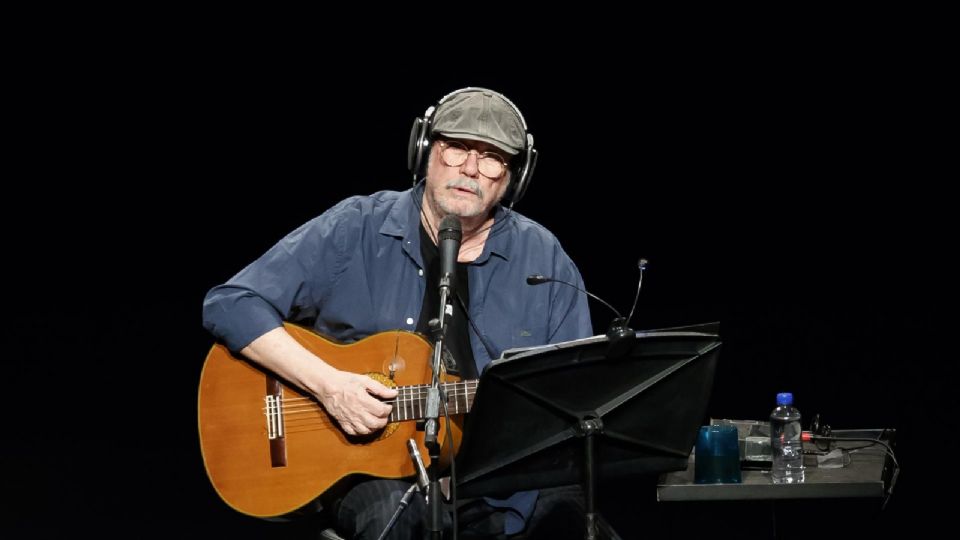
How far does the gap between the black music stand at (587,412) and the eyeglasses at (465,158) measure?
1.02 m

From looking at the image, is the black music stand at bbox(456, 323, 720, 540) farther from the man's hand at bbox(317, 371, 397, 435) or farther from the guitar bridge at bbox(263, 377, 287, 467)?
the guitar bridge at bbox(263, 377, 287, 467)

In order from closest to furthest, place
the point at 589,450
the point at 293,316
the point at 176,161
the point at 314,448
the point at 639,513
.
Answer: the point at 589,450, the point at 314,448, the point at 293,316, the point at 639,513, the point at 176,161

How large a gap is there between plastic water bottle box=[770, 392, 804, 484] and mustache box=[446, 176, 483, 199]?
1.10 metres

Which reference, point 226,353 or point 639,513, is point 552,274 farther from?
point 639,513

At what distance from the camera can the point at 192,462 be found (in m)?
5.36

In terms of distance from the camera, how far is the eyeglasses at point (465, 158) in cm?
357

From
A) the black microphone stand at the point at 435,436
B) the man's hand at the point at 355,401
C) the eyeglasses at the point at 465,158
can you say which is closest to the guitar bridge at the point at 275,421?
the man's hand at the point at 355,401

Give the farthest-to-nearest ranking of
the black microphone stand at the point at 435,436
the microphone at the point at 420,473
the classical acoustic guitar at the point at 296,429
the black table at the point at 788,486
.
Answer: the classical acoustic guitar at the point at 296,429 < the black table at the point at 788,486 < the microphone at the point at 420,473 < the black microphone stand at the point at 435,436

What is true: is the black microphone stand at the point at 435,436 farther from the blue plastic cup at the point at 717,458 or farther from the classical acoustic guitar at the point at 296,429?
the blue plastic cup at the point at 717,458

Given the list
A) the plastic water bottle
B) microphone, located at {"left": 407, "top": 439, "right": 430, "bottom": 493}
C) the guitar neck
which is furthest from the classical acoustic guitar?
the plastic water bottle

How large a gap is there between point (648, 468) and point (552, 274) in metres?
0.99

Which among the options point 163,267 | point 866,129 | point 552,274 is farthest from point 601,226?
point 163,267

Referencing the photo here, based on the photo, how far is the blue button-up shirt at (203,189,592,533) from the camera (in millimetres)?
3525

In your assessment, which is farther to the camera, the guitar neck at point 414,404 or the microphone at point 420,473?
the guitar neck at point 414,404
